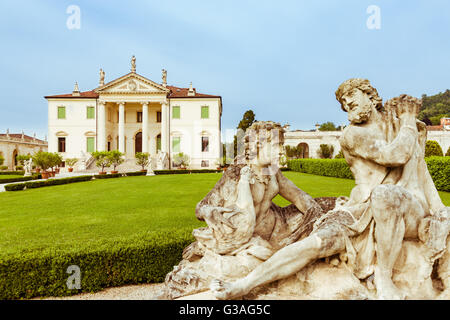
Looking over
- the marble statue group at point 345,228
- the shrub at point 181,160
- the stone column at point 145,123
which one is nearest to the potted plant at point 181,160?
the shrub at point 181,160

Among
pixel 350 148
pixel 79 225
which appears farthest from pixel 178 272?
pixel 79 225

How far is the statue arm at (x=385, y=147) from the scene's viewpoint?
2.04 meters

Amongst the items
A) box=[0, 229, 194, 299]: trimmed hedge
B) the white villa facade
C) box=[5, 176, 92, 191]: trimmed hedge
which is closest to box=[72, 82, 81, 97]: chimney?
the white villa facade

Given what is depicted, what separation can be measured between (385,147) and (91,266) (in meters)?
3.52

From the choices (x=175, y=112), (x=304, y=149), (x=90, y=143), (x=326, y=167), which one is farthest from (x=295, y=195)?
(x=304, y=149)

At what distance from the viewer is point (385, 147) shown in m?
2.07

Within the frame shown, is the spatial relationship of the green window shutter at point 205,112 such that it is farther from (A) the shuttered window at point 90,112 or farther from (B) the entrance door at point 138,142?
(A) the shuttered window at point 90,112

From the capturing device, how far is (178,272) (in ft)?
7.63

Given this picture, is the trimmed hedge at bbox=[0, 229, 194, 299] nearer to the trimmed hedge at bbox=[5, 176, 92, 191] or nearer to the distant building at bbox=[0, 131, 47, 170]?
the trimmed hedge at bbox=[5, 176, 92, 191]

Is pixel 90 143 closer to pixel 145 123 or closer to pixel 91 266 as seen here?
pixel 145 123

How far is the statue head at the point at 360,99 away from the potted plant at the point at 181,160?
3009 centimetres

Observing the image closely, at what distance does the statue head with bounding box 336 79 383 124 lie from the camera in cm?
223
